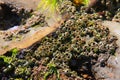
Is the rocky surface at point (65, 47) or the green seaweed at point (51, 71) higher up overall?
the rocky surface at point (65, 47)

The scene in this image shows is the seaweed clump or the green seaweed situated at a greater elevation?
the seaweed clump

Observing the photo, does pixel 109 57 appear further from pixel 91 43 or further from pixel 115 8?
pixel 115 8

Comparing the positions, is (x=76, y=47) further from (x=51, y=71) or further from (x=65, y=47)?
(x=51, y=71)

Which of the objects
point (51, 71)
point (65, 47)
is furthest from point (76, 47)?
point (51, 71)

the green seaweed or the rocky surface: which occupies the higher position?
the rocky surface

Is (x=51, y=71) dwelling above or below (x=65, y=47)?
below

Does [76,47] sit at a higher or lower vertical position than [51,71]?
higher

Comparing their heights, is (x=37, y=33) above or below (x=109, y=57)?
above

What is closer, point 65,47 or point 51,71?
point 51,71

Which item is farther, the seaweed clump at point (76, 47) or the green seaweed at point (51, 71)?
the seaweed clump at point (76, 47)

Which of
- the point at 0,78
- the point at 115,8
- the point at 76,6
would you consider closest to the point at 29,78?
the point at 0,78

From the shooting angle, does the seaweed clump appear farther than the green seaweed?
Yes
